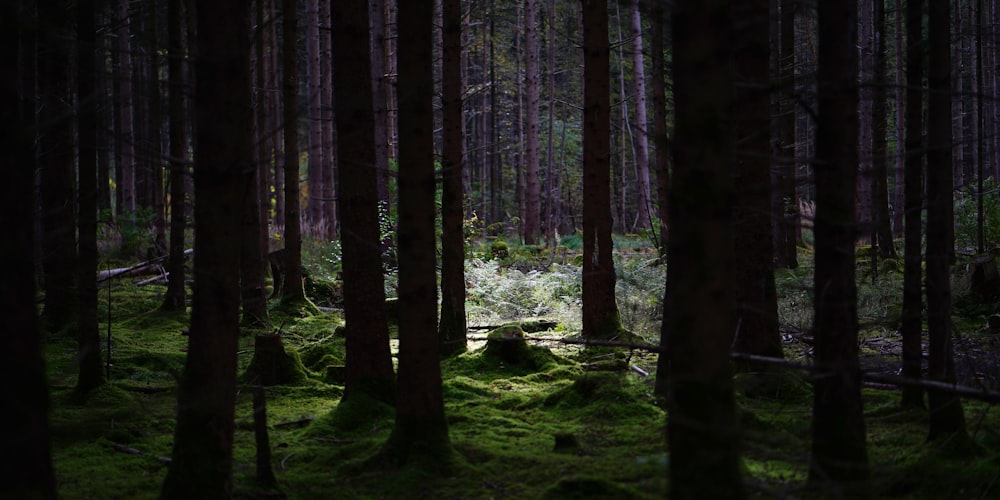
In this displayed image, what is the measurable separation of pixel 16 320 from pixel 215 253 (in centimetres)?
123

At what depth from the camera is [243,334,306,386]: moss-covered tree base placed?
26.6 feet

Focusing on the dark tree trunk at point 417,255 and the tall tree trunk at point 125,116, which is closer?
the dark tree trunk at point 417,255

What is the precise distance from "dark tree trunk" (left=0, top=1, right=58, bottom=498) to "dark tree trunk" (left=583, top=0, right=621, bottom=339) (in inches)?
284

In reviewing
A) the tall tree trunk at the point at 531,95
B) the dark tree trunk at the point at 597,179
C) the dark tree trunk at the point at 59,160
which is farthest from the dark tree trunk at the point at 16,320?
the tall tree trunk at the point at 531,95

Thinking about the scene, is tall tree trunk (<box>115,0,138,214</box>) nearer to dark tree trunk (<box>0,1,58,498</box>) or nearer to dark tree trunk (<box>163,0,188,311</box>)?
dark tree trunk (<box>163,0,188,311</box>)

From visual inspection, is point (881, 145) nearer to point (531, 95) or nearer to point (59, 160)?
point (531, 95)

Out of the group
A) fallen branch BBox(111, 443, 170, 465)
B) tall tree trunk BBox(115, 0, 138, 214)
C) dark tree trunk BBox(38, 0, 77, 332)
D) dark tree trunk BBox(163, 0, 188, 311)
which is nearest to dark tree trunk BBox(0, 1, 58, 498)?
fallen branch BBox(111, 443, 170, 465)

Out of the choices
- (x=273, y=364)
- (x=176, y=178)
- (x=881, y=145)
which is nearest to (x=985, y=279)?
(x=881, y=145)

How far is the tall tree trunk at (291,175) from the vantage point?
1220 centimetres

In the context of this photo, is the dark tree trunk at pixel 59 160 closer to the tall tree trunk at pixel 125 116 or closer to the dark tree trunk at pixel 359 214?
the dark tree trunk at pixel 359 214

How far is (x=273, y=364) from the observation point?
26.9 feet

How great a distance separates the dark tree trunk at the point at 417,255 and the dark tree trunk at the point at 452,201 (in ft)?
13.1

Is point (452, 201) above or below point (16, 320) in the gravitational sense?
above

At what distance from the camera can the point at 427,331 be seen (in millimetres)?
5559
